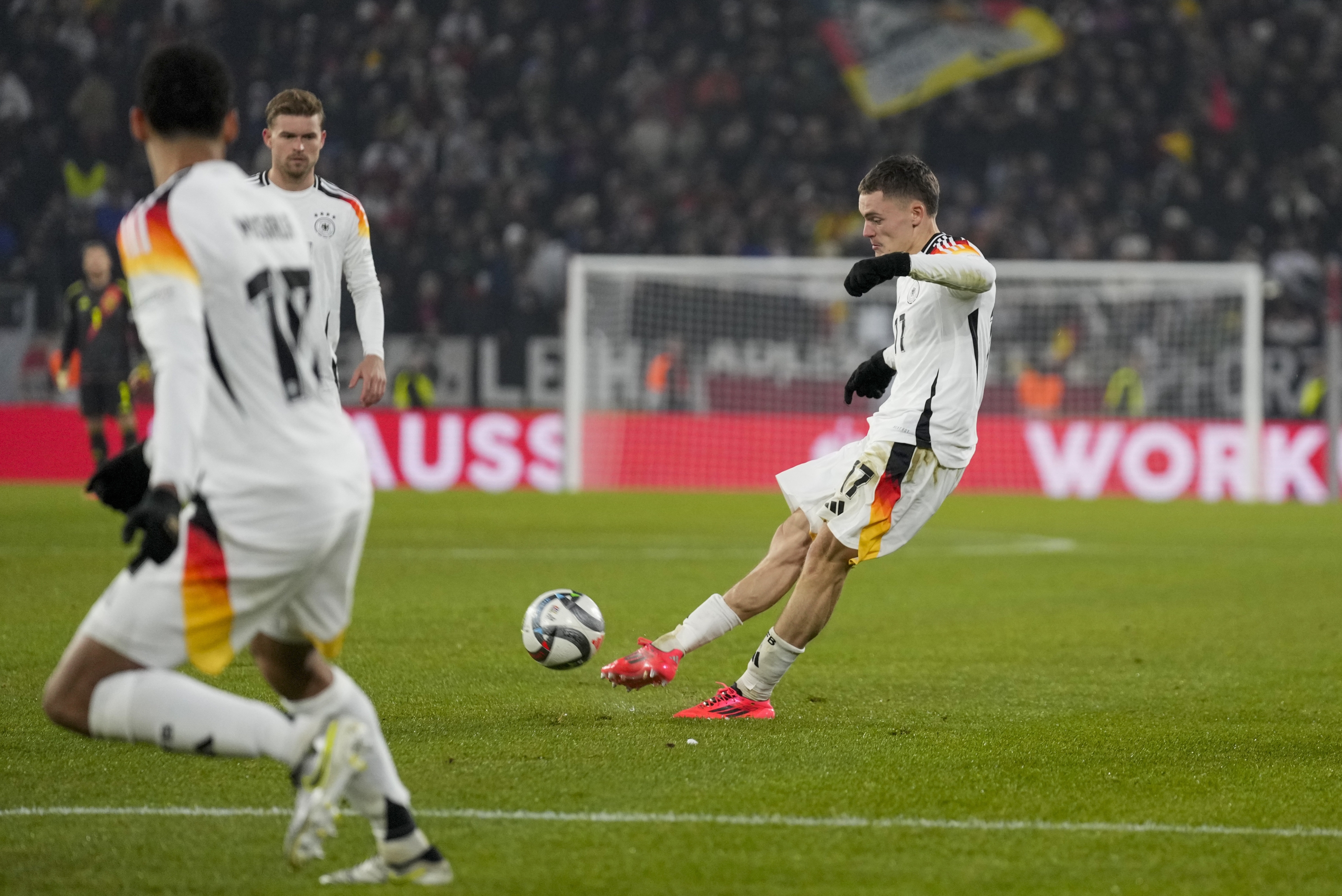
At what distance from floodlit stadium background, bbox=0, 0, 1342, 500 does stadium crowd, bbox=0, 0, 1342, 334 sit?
0.05 m

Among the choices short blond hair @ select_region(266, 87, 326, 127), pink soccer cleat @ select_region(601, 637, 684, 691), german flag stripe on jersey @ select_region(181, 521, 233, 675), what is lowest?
pink soccer cleat @ select_region(601, 637, 684, 691)

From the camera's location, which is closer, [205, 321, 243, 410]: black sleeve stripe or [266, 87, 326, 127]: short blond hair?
[205, 321, 243, 410]: black sleeve stripe

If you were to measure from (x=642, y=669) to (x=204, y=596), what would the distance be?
261 cm

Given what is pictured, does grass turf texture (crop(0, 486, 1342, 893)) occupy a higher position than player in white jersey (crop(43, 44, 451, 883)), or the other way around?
player in white jersey (crop(43, 44, 451, 883))

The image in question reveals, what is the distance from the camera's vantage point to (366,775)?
11.2 ft

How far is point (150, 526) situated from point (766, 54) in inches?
972

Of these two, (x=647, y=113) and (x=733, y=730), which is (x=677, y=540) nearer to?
(x=733, y=730)

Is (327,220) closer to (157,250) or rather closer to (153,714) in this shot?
(157,250)

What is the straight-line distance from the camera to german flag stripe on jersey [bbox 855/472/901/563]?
5.68m

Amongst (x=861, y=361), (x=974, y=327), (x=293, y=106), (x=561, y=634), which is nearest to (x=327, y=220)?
(x=293, y=106)

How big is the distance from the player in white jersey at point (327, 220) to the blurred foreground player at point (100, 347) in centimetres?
943

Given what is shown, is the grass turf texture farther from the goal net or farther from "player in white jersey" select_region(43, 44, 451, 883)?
the goal net

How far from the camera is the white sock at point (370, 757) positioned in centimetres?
341

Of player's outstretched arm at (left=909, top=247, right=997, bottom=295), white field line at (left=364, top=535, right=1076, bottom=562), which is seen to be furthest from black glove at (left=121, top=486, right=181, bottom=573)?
white field line at (left=364, top=535, right=1076, bottom=562)
